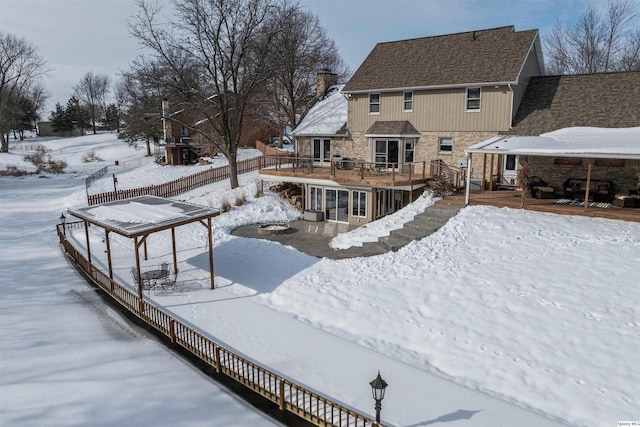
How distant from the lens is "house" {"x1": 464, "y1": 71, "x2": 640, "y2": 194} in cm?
1811

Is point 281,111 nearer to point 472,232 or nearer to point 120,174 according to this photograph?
point 120,174

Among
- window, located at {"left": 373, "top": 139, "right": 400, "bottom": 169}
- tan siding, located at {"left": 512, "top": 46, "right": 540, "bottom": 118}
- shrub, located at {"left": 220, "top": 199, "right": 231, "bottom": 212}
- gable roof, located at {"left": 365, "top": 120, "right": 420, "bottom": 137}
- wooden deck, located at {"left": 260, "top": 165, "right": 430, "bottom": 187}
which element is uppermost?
tan siding, located at {"left": 512, "top": 46, "right": 540, "bottom": 118}

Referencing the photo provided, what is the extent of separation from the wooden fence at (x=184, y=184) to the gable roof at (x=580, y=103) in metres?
17.5

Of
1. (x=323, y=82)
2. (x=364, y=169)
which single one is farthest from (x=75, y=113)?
(x=364, y=169)

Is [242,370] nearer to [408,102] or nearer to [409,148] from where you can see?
[409,148]

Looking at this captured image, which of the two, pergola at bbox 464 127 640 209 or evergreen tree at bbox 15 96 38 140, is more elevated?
evergreen tree at bbox 15 96 38 140

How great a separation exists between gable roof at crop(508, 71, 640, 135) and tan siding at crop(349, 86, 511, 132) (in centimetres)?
112

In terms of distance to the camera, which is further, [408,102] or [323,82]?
[323,82]

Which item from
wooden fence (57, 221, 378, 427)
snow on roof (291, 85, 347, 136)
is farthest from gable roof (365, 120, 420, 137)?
wooden fence (57, 221, 378, 427)

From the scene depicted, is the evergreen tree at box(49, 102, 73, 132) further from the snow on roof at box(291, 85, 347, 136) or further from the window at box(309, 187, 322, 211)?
the window at box(309, 187, 322, 211)

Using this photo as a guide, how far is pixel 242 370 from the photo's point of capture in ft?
29.8

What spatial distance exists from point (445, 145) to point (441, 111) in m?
1.80

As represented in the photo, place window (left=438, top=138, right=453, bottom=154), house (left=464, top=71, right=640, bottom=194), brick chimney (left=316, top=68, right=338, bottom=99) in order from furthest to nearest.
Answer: brick chimney (left=316, top=68, right=338, bottom=99), window (left=438, top=138, right=453, bottom=154), house (left=464, top=71, right=640, bottom=194)

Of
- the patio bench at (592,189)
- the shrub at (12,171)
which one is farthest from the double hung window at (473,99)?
the shrub at (12,171)
